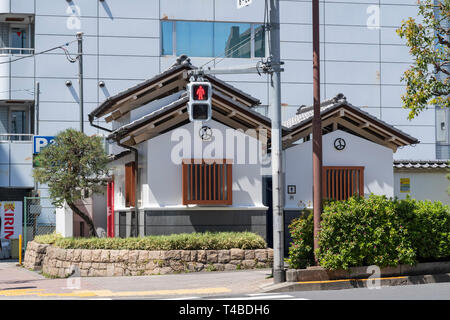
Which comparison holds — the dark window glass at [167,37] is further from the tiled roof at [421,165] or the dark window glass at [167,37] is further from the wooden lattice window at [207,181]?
the wooden lattice window at [207,181]

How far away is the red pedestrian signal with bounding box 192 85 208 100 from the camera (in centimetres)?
1762

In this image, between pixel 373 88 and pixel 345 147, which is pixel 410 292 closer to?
pixel 345 147

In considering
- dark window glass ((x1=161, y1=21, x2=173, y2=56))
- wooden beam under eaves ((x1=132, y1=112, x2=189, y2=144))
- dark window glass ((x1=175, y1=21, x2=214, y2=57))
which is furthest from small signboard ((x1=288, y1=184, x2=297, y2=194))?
dark window glass ((x1=161, y1=21, x2=173, y2=56))

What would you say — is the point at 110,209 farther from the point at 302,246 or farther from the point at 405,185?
the point at 302,246

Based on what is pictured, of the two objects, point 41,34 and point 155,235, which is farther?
point 41,34

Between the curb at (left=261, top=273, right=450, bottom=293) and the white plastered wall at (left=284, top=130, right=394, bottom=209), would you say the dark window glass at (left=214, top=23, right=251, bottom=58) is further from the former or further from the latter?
the curb at (left=261, top=273, right=450, bottom=293)

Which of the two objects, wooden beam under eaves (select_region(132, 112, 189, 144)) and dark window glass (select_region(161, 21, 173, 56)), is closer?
wooden beam under eaves (select_region(132, 112, 189, 144))

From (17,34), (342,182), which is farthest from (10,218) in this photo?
(342,182)

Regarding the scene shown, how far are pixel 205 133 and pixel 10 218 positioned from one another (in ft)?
42.8

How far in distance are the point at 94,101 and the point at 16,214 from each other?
27.0 feet

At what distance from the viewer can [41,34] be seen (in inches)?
1508

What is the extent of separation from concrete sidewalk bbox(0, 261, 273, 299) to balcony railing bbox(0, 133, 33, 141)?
55.1ft

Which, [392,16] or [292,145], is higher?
[392,16]
